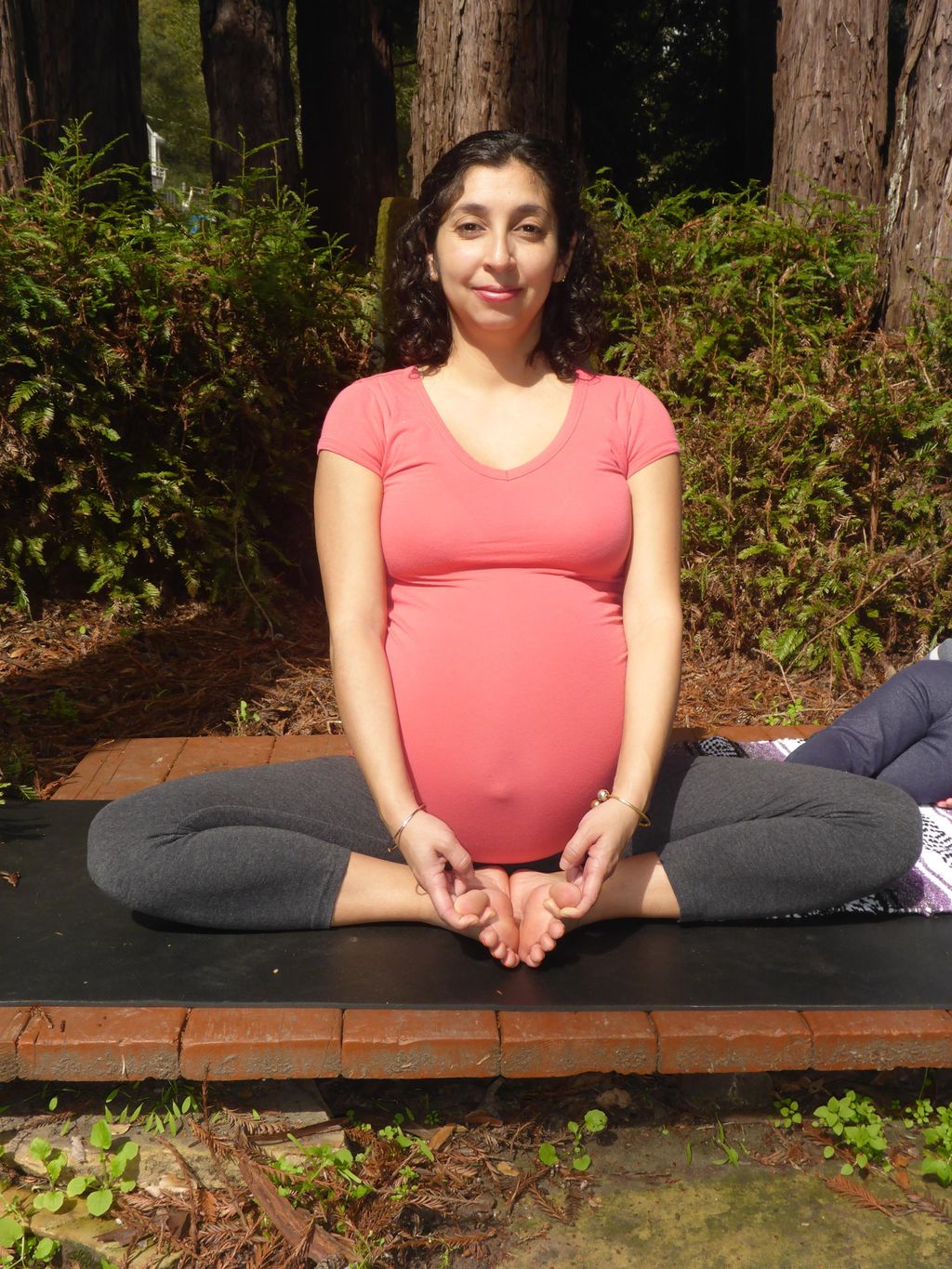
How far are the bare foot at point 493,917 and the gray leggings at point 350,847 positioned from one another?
0.32m

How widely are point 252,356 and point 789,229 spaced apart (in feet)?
7.65

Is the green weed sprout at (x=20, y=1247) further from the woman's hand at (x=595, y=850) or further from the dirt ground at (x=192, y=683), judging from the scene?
the dirt ground at (x=192, y=683)

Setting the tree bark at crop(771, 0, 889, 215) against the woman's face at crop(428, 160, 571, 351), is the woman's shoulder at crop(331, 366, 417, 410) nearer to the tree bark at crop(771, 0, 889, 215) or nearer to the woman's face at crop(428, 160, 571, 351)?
the woman's face at crop(428, 160, 571, 351)

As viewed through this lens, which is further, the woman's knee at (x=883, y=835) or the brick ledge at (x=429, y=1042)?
the woman's knee at (x=883, y=835)

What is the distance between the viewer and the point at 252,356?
4.36 metres

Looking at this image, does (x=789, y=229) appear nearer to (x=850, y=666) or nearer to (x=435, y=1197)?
(x=850, y=666)

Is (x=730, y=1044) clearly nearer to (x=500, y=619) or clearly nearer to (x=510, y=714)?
(x=510, y=714)

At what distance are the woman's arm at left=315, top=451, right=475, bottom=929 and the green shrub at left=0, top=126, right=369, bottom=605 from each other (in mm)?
2080

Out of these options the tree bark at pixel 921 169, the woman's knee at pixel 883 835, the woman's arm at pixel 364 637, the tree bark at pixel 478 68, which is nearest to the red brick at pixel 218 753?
the woman's arm at pixel 364 637

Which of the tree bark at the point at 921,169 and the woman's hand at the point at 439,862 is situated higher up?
the tree bark at the point at 921,169

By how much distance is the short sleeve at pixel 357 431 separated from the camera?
2.29m

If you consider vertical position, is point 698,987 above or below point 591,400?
below

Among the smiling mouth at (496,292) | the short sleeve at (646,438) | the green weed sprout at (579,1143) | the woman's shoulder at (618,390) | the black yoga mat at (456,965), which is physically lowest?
the green weed sprout at (579,1143)

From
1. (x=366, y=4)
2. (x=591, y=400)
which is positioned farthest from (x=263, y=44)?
(x=591, y=400)
